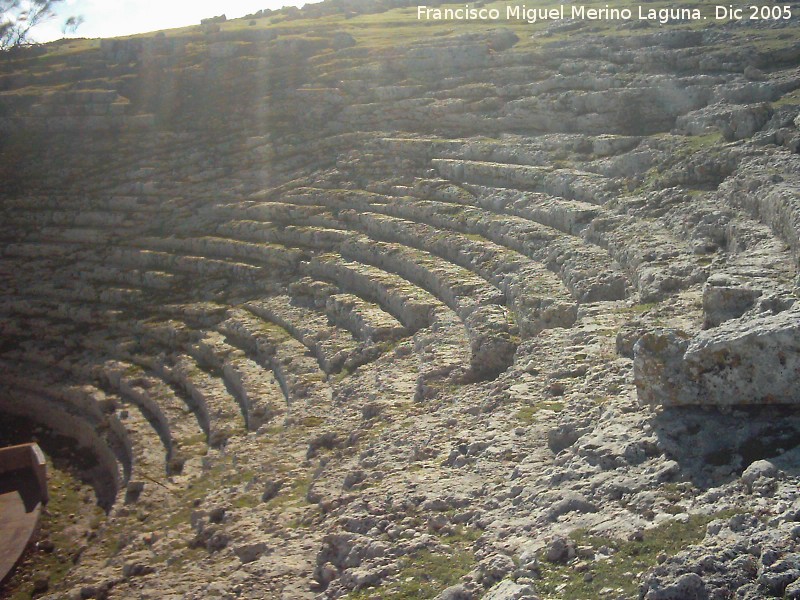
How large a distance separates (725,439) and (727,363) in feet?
2.61

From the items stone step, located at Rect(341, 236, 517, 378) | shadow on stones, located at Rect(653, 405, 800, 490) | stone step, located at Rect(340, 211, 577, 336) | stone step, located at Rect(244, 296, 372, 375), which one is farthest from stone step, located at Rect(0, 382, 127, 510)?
shadow on stones, located at Rect(653, 405, 800, 490)

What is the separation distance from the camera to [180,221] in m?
30.2

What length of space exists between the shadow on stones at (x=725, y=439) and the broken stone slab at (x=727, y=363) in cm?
14

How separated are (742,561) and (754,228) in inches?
323

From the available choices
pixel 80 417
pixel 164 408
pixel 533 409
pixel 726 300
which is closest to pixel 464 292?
pixel 533 409

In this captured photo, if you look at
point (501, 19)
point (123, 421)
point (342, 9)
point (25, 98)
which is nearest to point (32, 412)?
point (123, 421)

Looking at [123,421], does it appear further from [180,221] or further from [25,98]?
[25,98]

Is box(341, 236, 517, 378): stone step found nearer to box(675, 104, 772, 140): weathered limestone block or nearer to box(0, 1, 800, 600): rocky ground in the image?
box(0, 1, 800, 600): rocky ground

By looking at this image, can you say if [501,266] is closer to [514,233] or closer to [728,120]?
[514,233]

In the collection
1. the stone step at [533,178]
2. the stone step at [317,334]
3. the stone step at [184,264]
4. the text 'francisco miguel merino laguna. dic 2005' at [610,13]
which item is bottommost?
the stone step at [317,334]

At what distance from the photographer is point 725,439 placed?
922 cm

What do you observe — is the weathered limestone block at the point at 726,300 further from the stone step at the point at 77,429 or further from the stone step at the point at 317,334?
the stone step at the point at 77,429

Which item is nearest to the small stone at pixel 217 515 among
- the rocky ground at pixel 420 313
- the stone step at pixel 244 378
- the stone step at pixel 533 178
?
the rocky ground at pixel 420 313

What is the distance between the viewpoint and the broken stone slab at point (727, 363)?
9.20 metres
